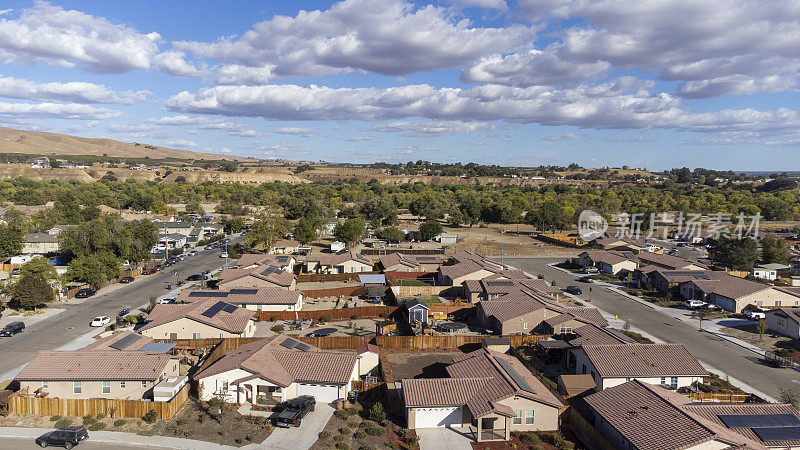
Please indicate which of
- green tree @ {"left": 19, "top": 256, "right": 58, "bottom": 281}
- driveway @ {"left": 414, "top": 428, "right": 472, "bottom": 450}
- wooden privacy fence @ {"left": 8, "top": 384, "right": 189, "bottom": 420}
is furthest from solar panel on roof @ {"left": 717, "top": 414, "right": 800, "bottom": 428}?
green tree @ {"left": 19, "top": 256, "right": 58, "bottom": 281}

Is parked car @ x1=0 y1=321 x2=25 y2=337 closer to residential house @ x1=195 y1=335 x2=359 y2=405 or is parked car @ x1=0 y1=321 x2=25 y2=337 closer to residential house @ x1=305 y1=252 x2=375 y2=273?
residential house @ x1=195 y1=335 x2=359 y2=405

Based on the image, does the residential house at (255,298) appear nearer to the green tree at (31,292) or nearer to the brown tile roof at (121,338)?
the brown tile roof at (121,338)

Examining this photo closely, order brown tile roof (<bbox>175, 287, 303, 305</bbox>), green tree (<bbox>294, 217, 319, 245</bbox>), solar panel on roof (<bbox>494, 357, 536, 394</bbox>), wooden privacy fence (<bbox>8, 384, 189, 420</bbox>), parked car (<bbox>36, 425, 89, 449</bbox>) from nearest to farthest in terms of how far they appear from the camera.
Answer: parked car (<bbox>36, 425, 89, 449</bbox>) < solar panel on roof (<bbox>494, 357, 536, 394</bbox>) < wooden privacy fence (<bbox>8, 384, 189, 420</bbox>) < brown tile roof (<bbox>175, 287, 303, 305</bbox>) < green tree (<bbox>294, 217, 319, 245</bbox>)

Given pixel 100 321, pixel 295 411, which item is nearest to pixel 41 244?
pixel 100 321

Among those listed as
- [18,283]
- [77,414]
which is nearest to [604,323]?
[77,414]

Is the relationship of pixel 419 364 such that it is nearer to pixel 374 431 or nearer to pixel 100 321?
pixel 374 431

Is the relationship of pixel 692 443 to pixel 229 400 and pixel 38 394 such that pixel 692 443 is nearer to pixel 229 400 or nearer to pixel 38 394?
pixel 229 400
